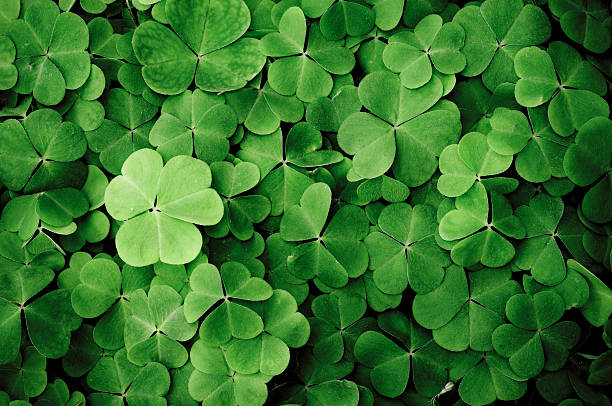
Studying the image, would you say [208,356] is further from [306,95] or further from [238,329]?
[306,95]

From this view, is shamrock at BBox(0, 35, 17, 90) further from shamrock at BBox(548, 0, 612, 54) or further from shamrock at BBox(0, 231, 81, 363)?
shamrock at BBox(548, 0, 612, 54)

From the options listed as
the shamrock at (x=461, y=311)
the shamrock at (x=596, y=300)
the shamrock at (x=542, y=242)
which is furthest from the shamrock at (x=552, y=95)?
the shamrock at (x=461, y=311)

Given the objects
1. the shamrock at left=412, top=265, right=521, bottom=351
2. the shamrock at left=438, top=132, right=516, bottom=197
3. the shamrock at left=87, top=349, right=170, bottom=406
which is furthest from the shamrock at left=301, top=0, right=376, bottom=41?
the shamrock at left=87, top=349, right=170, bottom=406

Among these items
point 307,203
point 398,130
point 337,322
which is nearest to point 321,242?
point 307,203

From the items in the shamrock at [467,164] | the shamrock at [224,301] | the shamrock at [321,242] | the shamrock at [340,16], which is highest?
the shamrock at [340,16]

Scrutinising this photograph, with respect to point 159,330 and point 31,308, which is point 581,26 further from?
point 31,308

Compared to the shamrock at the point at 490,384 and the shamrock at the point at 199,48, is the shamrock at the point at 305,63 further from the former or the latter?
the shamrock at the point at 490,384

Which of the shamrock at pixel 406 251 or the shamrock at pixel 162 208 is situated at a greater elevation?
the shamrock at pixel 162 208
